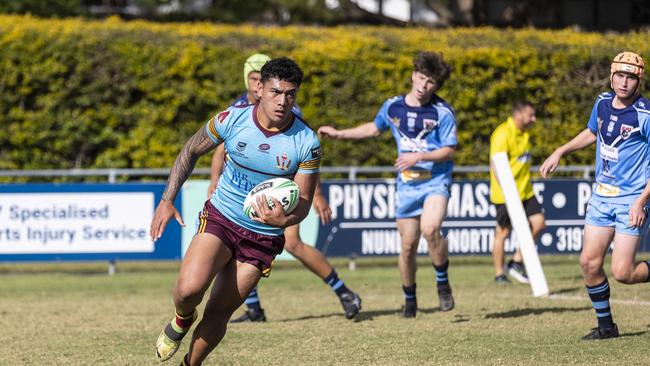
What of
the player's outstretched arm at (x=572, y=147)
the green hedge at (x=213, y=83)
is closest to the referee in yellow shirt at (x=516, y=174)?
the green hedge at (x=213, y=83)

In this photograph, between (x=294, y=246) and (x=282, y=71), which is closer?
(x=282, y=71)

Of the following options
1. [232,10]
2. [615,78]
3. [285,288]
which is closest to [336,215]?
[285,288]

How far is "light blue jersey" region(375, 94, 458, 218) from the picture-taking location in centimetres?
1050

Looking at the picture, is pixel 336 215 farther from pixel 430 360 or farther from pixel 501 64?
pixel 430 360

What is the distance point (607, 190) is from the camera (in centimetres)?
880

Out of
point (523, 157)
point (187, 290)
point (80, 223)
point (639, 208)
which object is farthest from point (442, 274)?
point (80, 223)

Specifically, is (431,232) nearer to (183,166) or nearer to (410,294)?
(410,294)

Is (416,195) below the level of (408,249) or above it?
above

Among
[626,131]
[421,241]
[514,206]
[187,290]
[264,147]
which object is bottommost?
[421,241]

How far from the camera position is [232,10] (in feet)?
90.4

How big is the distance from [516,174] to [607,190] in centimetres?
502

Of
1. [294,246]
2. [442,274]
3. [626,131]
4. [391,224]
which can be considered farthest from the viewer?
[391,224]

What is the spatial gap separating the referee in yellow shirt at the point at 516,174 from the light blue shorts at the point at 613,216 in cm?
487

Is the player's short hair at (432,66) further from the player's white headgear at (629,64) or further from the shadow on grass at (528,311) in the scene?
the shadow on grass at (528,311)
